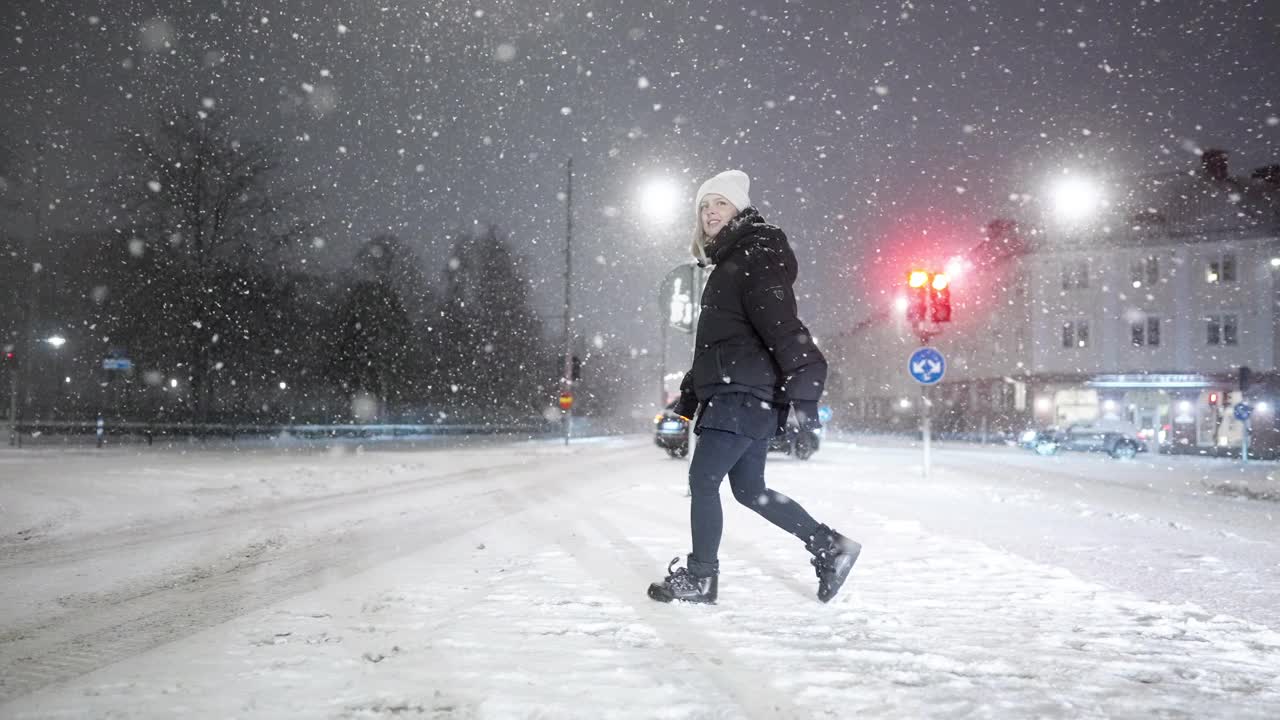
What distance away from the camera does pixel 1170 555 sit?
6.21 meters

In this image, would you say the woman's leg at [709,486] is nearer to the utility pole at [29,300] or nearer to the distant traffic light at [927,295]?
the distant traffic light at [927,295]

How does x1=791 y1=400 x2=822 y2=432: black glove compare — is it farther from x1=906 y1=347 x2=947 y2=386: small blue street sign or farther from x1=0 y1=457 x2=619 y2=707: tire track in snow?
x1=906 y1=347 x2=947 y2=386: small blue street sign

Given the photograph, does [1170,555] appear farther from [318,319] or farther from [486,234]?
[486,234]

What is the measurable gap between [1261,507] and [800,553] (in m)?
10.3

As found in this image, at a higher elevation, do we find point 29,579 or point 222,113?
point 222,113

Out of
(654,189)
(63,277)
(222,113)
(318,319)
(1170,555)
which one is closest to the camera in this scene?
(1170,555)

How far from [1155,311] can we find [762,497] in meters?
49.4

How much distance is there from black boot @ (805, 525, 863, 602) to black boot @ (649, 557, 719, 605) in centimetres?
50

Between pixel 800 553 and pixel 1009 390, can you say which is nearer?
pixel 800 553

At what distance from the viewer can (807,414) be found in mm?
3932

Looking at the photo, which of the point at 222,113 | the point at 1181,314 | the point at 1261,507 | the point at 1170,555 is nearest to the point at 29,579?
the point at 1170,555

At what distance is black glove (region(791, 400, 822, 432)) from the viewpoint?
386 cm

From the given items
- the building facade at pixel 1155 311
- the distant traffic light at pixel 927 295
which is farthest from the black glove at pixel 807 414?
the building facade at pixel 1155 311

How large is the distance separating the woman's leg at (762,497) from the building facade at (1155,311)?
140ft
